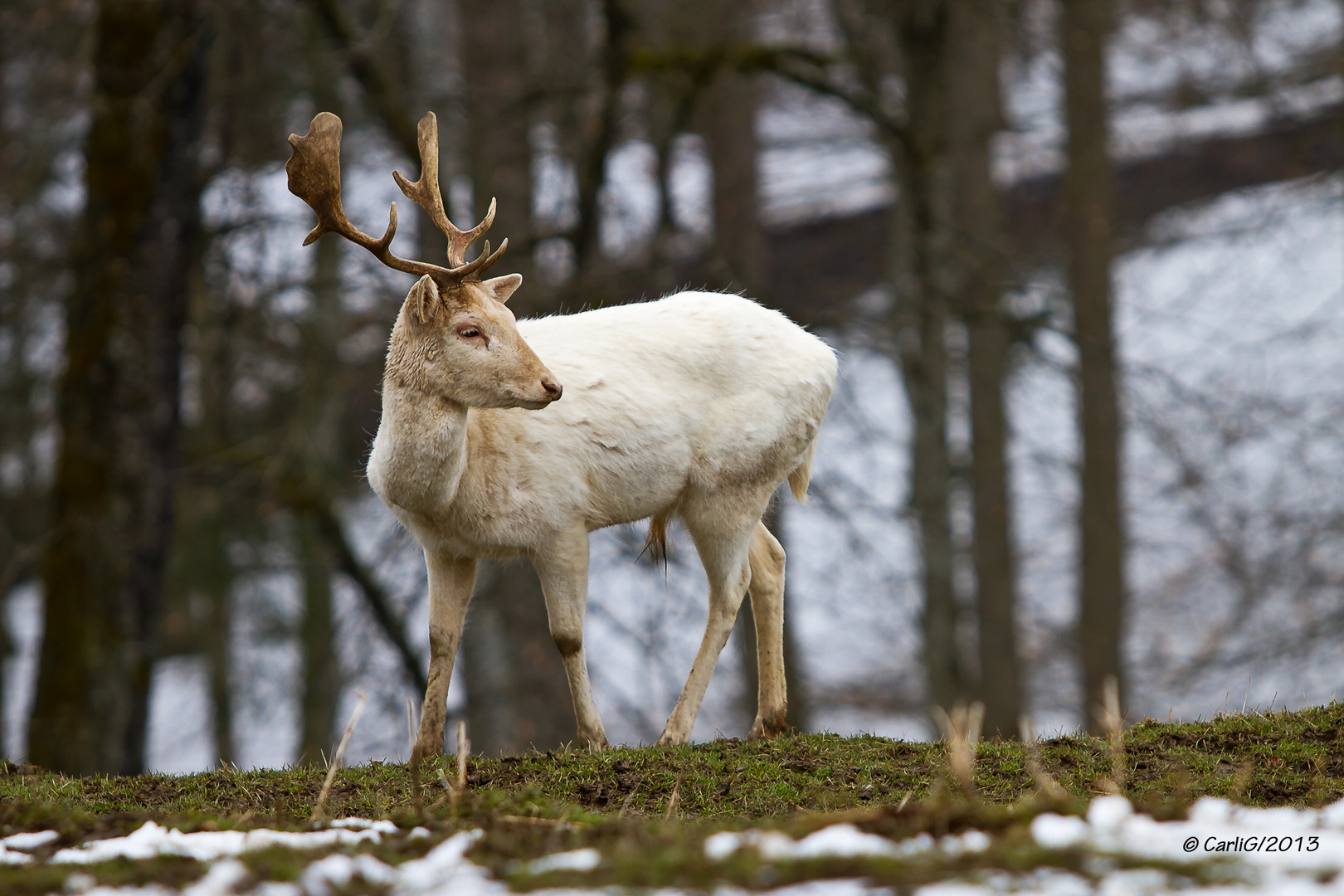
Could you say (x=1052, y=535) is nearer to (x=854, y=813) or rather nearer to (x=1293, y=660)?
(x=1293, y=660)

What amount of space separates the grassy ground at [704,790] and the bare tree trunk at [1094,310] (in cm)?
823

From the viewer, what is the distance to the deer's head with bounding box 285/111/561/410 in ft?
17.8

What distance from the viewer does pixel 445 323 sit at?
5543 millimetres

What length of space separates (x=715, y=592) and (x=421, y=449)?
1.75 meters

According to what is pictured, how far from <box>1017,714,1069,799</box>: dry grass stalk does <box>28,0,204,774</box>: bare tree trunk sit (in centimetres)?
638

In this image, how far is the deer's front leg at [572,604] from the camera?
19.5 feet

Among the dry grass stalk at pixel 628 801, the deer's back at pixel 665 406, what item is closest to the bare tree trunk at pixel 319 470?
the deer's back at pixel 665 406

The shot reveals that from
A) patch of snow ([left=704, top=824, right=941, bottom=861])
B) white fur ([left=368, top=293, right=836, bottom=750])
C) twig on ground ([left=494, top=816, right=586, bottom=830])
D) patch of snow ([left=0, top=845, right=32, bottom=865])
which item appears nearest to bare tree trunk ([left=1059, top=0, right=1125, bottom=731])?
white fur ([left=368, top=293, right=836, bottom=750])

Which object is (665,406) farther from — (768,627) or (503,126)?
(503,126)

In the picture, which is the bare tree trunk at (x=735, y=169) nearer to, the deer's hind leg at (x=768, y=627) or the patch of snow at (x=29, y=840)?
the deer's hind leg at (x=768, y=627)

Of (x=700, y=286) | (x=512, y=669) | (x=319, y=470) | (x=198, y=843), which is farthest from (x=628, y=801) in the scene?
(x=319, y=470)

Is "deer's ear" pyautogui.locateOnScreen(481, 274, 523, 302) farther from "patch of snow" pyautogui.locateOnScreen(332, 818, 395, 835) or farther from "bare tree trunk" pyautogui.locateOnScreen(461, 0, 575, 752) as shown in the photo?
"bare tree trunk" pyautogui.locateOnScreen(461, 0, 575, 752)

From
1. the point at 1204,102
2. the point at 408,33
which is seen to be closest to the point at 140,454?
the point at 408,33

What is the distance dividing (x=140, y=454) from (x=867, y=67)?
6.57 meters
